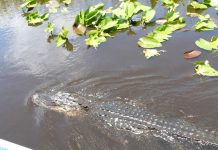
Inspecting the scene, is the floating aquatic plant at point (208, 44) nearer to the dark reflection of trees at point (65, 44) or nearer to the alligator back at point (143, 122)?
the alligator back at point (143, 122)

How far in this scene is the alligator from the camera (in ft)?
10.6

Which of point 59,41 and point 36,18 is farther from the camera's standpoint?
point 36,18

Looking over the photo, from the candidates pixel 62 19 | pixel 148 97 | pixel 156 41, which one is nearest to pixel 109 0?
pixel 62 19

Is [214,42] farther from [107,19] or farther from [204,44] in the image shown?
[107,19]

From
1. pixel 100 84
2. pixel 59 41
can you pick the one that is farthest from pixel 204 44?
pixel 59 41

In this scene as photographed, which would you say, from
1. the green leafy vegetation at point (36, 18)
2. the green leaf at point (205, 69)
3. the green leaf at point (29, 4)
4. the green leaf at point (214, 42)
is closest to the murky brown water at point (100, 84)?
the green leaf at point (205, 69)

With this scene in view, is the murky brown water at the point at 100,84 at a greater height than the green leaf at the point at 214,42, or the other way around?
the green leaf at the point at 214,42

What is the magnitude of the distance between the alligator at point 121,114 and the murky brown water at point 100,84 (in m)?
0.10

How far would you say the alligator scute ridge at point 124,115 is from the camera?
3.23 metres

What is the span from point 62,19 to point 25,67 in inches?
84.5

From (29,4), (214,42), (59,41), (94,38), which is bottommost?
(29,4)

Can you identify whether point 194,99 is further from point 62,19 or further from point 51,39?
point 62,19

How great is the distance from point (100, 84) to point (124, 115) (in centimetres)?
86

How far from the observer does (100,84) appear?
173 inches
